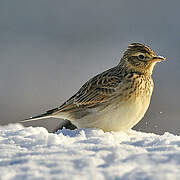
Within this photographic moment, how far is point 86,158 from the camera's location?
4.28 metres

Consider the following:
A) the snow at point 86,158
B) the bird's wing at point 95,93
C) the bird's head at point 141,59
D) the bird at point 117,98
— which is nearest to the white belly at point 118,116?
the bird at point 117,98

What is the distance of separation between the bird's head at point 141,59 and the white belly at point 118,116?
753mm

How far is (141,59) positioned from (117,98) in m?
1.00

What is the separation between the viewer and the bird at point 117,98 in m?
6.71

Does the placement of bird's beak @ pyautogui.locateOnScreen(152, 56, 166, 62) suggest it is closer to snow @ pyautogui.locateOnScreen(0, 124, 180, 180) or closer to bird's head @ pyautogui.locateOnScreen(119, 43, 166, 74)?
bird's head @ pyautogui.locateOnScreen(119, 43, 166, 74)

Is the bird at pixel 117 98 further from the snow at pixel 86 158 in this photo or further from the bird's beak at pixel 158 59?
the snow at pixel 86 158

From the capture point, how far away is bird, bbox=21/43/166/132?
6.71m

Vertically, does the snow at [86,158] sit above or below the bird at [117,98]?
below

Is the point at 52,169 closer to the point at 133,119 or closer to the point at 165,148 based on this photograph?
the point at 165,148

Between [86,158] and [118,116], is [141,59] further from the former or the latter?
[86,158]

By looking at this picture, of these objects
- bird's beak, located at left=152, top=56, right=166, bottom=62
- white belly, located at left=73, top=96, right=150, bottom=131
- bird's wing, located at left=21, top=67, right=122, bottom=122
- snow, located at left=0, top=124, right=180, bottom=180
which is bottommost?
snow, located at left=0, top=124, right=180, bottom=180

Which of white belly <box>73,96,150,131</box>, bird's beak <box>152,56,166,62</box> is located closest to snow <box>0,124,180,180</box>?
white belly <box>73,96,150,131</box>

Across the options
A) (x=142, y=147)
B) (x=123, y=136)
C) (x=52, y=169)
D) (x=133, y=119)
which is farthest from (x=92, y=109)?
(x=52, y=169)

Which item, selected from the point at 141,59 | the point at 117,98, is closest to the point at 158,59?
the point at 141,59
